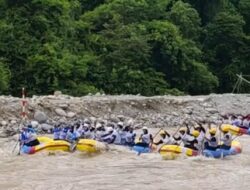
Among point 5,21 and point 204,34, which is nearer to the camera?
point 5,21

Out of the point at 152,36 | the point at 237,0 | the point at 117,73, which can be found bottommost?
the point at 117,73

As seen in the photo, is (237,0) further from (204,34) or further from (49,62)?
(49,62)

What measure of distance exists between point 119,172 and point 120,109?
8863 mm

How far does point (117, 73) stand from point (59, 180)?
1720cm

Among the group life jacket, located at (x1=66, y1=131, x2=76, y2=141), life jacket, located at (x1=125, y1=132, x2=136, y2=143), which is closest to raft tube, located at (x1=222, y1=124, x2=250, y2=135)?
life jacket, located at (x1=125, y1=132, x2=136, y2=143)

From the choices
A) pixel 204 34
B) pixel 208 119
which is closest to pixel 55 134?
pixel 208 119

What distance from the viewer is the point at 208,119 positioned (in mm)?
24047

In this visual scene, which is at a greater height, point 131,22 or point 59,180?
point 131,22

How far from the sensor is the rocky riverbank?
2075 cm

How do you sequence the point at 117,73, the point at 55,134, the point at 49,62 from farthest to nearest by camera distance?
the point at 117,73 < the point at 49,62 < the point at 55,134

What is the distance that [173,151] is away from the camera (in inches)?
642

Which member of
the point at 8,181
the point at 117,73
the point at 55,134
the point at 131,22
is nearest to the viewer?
the point at 8,181

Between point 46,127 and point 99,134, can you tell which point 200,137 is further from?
point 46,127

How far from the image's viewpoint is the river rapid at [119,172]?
1338 cm
